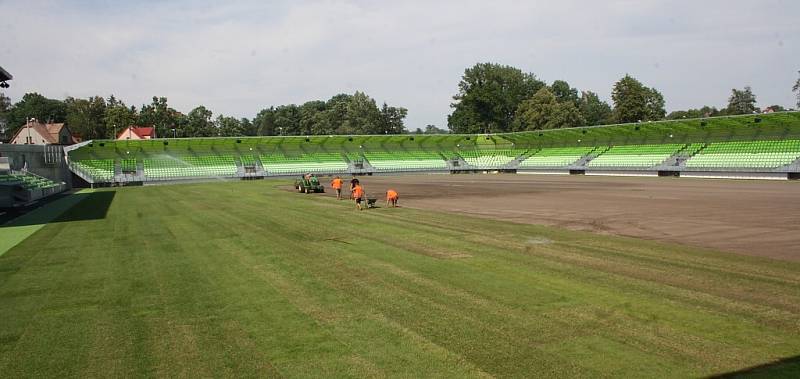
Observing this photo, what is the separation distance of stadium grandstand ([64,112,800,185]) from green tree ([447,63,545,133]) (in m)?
37.8

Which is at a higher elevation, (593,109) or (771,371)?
(593,109)

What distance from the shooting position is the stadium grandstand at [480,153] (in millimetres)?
50156

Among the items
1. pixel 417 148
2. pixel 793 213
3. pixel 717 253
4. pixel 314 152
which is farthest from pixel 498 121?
pixel 717 253

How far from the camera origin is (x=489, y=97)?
116750 millimetres

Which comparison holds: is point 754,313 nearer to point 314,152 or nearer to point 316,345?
point 316,345

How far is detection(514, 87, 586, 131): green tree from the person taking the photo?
10050cm

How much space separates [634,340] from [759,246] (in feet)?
27.4

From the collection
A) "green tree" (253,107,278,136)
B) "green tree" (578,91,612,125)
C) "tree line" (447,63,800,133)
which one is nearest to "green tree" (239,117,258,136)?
"green tree" (253,107,278,136)

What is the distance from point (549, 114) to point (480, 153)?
2788 centimetres

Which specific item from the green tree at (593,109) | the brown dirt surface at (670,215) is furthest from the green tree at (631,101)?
the brown dirt surface at (670,215)

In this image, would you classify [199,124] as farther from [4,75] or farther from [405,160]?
[4,75]

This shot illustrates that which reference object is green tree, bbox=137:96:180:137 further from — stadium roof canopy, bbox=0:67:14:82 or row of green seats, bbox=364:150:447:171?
stadium roof canopy, bbox=0:67:14:82

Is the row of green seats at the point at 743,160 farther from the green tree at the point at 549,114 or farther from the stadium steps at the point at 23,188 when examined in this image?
the stadium steps at the point at 23,188

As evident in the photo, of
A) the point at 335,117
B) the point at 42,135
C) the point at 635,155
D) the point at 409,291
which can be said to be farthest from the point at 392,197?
the point at 335,117
